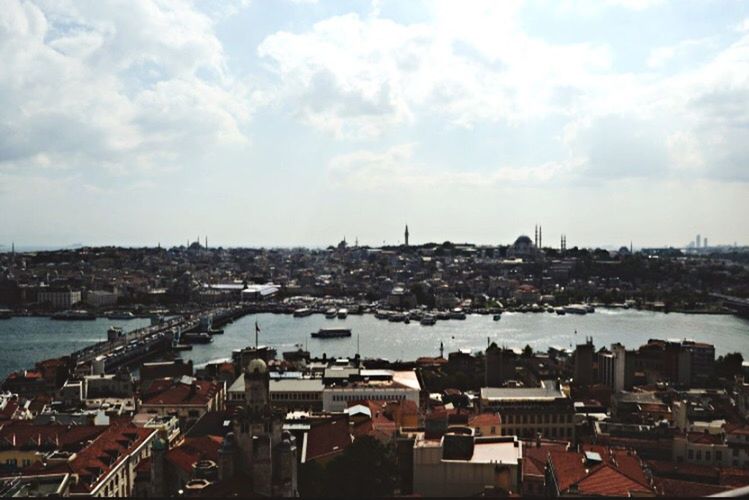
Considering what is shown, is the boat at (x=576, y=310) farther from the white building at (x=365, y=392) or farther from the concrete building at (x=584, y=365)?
the white building at (x=365, y=392)

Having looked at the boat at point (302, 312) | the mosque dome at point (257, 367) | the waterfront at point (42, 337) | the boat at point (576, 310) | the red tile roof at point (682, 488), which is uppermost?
the mosque dome at point (257, 367)

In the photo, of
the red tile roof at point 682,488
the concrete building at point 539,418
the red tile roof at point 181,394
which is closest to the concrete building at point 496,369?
the concrete building at point 539,418

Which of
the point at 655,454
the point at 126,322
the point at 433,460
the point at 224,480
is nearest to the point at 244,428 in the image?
the point at 224,480

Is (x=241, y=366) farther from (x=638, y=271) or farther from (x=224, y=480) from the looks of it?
(x=638, y=271)

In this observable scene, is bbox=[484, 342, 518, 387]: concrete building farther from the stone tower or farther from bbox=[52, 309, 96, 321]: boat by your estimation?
bbox=[52, 309, 96, 321]: boat

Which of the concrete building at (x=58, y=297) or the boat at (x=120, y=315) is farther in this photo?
the concrete building at (x=58, y=297)

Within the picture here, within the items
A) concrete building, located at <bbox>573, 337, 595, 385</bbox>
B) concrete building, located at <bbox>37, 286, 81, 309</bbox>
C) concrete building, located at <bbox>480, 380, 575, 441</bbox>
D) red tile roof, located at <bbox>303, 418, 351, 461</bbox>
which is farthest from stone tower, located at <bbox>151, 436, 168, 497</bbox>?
concrete building, located at <bbox>37, 286, 81, 309</bbox>

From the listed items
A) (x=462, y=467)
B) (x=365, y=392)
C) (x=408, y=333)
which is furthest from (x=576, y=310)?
(x=462, y=467)
